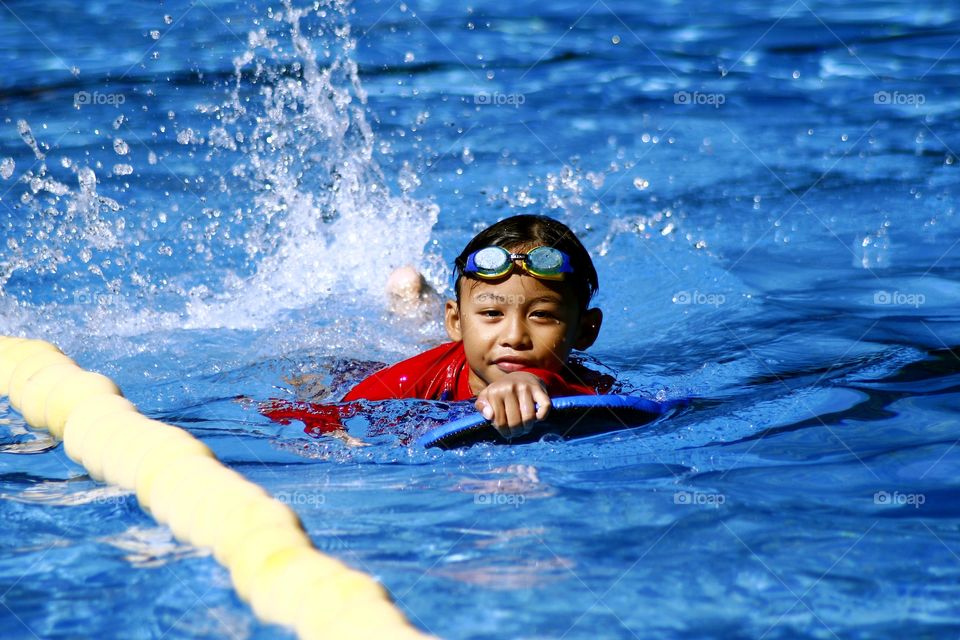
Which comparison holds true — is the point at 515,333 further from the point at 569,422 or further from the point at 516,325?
the point at 569,422

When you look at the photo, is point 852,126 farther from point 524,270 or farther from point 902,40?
point 524,270

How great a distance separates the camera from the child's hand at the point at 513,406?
375cm

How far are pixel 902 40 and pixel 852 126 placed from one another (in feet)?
7.84

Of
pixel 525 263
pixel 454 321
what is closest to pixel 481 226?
pixel 454 321

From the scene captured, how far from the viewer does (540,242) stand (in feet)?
15.0

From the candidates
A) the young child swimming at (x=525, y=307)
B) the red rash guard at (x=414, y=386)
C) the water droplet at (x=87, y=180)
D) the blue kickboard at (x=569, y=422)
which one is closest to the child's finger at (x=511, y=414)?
the blue kickboard at (x=569, y=422)

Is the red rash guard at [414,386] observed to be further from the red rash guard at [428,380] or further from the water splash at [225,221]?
the water splash at [225,221]

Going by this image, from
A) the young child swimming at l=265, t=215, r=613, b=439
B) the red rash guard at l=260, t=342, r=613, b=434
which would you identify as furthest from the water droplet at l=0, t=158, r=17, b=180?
Answer: the young child swimming at l=265, t=215, r=613, b=439

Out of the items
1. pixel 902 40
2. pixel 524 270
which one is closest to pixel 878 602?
pixel 524 270


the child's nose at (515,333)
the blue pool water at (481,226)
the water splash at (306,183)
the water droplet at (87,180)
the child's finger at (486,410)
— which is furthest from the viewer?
the water droplet at (87,180)

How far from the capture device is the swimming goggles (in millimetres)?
4418

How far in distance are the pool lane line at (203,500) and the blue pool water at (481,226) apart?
0.09 meters

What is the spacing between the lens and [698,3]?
41.4ft

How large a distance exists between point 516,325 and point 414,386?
26.2 inches
